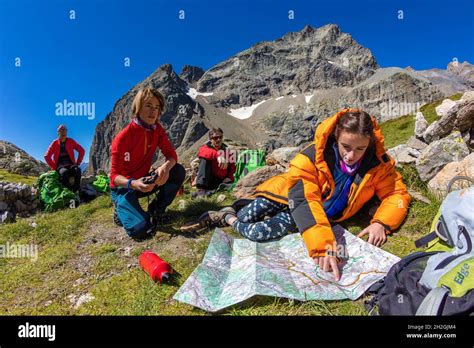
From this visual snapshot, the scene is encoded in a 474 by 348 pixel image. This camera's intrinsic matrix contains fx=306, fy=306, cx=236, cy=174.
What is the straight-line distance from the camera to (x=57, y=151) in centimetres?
1170

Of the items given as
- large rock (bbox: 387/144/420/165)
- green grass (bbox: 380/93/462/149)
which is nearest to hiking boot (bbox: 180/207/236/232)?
large rock (bbox: 387/144/420/165)

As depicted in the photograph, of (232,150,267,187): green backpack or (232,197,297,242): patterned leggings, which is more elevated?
(232,150,267,187): green backpack

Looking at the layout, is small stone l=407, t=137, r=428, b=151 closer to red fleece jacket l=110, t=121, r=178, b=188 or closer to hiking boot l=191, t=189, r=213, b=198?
hiking boot l=191, t=189, r=213, b=198

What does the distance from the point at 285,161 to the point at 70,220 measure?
8.19 m

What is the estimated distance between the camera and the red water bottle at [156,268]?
14.2 feet

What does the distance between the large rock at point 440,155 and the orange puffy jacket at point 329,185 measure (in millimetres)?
1751

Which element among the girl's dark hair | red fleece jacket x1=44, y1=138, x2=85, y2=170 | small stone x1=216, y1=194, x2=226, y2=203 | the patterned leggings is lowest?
the patterned leggings

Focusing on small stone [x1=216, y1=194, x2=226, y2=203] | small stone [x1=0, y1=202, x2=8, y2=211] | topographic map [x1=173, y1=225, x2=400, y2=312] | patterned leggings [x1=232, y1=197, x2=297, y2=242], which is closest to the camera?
topographic map [x1=173, y1=225, x2=400, y2=312]

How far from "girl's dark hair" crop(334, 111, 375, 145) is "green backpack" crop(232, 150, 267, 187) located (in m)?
6.21

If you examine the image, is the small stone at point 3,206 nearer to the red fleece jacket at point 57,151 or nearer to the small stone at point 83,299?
the red fleece jacket at point 57,151

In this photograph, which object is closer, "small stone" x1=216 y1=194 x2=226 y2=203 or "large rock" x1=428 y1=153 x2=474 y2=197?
"large rock" x1=428 y1=153 x2=474 y2=197

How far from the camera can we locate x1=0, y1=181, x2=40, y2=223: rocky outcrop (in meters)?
9.67
